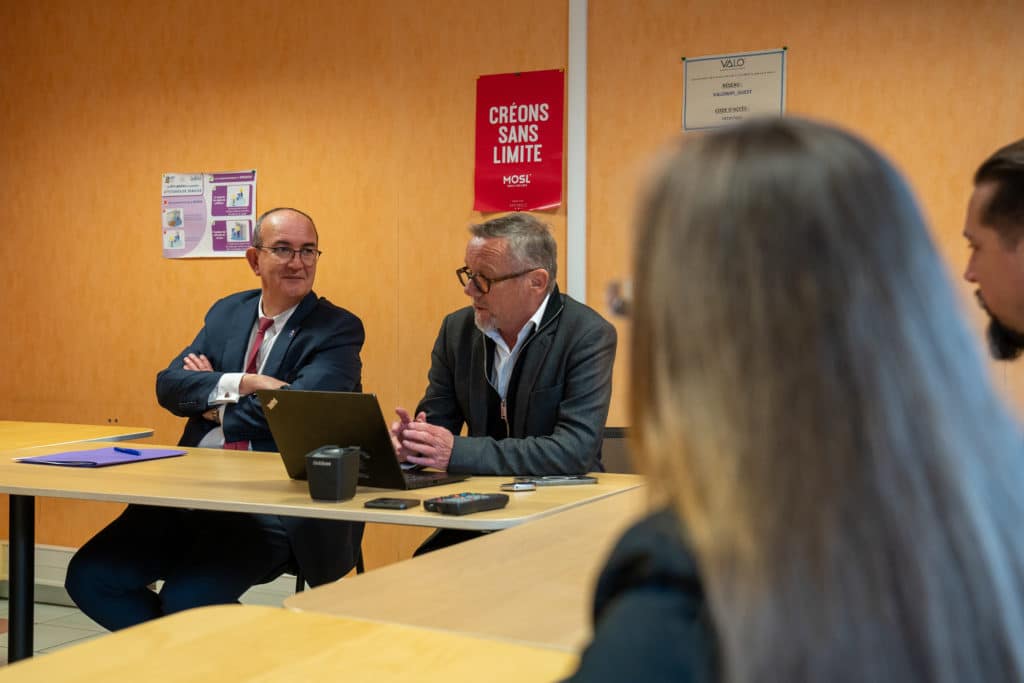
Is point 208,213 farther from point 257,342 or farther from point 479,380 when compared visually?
point 479,380

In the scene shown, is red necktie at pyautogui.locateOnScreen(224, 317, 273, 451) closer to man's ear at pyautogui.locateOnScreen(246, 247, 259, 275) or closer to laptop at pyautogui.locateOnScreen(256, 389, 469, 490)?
man's ear at pyautogui.locateOnScreen(246, 247, 259, 275)

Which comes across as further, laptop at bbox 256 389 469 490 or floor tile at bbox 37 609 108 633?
floor tile at bbox 37 609 108 633

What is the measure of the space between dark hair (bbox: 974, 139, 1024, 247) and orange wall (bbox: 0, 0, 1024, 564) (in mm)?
1550

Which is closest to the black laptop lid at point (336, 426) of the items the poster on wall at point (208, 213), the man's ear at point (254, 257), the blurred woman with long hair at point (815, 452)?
the man's ear at point (254, 257)

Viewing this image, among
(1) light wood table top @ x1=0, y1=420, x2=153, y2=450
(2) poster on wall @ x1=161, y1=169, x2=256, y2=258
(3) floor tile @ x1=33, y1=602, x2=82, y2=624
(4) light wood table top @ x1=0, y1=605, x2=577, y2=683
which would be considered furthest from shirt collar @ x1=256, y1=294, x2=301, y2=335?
(4) light wood table top @ x1=0, y1=605, x2=577, y2=683

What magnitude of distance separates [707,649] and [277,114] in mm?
4362

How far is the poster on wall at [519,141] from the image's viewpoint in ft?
13.6

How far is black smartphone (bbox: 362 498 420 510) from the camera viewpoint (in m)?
2.22

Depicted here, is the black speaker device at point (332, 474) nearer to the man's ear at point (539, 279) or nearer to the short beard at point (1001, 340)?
the man's ear at point (539, 279)

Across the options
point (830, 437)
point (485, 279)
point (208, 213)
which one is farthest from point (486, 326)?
point (830, 437)

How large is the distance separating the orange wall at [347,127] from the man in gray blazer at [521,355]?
1.52ft

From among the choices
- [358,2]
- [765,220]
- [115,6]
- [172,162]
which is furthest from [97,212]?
[765,220]

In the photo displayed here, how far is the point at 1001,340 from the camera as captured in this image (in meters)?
1.98

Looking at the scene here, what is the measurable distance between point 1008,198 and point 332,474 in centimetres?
143
